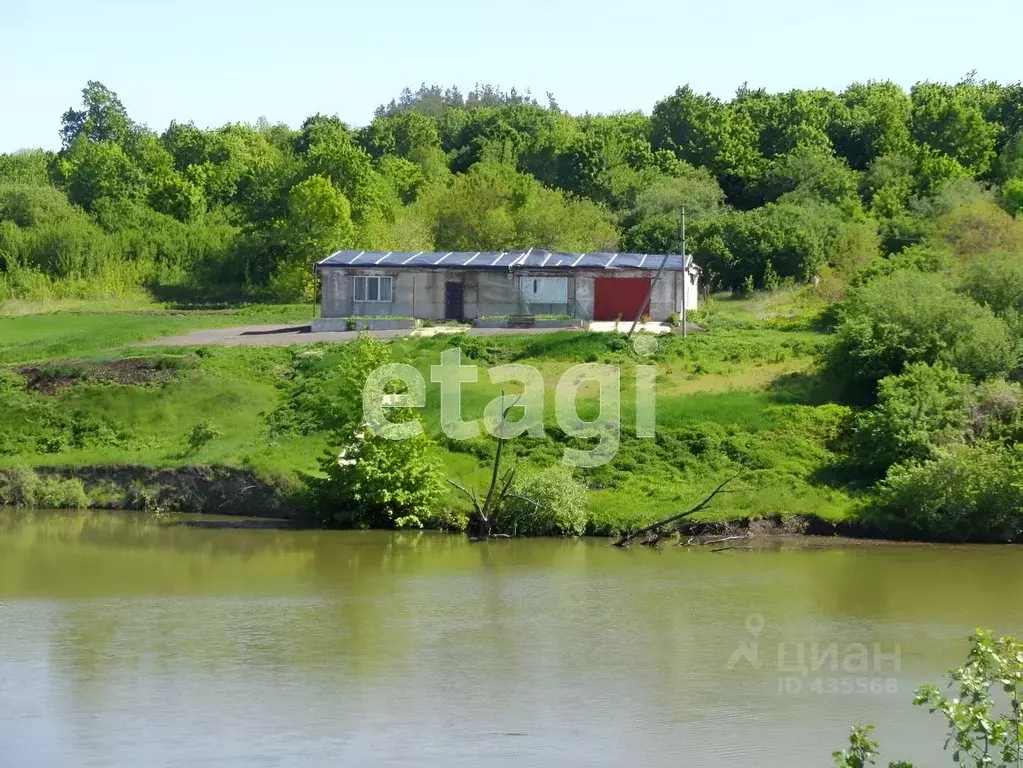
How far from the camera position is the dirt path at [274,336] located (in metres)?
45.2

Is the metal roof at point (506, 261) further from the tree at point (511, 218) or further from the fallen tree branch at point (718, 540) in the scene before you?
the fallen tree branch at point (718, 540)

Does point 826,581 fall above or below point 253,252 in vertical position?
below

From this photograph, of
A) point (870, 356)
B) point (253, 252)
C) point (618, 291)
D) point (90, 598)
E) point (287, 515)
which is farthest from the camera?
point (253, 252)

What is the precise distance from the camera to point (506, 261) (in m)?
49.9

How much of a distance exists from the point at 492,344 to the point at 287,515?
11.5m

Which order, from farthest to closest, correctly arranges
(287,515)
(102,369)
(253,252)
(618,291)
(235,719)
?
(253,252) < (618,291) < (102,369) < (287,515) < (235,719)

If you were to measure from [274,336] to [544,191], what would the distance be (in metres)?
24.7

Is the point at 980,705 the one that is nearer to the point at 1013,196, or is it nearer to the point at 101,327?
the point at 101,327

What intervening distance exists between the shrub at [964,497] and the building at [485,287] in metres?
18.3

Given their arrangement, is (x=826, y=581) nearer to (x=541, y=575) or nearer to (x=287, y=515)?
(x=541, y=575)

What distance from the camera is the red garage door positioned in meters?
48.8

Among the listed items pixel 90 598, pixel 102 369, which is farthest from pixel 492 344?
pixel 90 598

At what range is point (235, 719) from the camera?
18.5m

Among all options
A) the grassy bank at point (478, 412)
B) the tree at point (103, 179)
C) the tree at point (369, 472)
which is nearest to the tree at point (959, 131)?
the grassy bank at point (478, 412)
